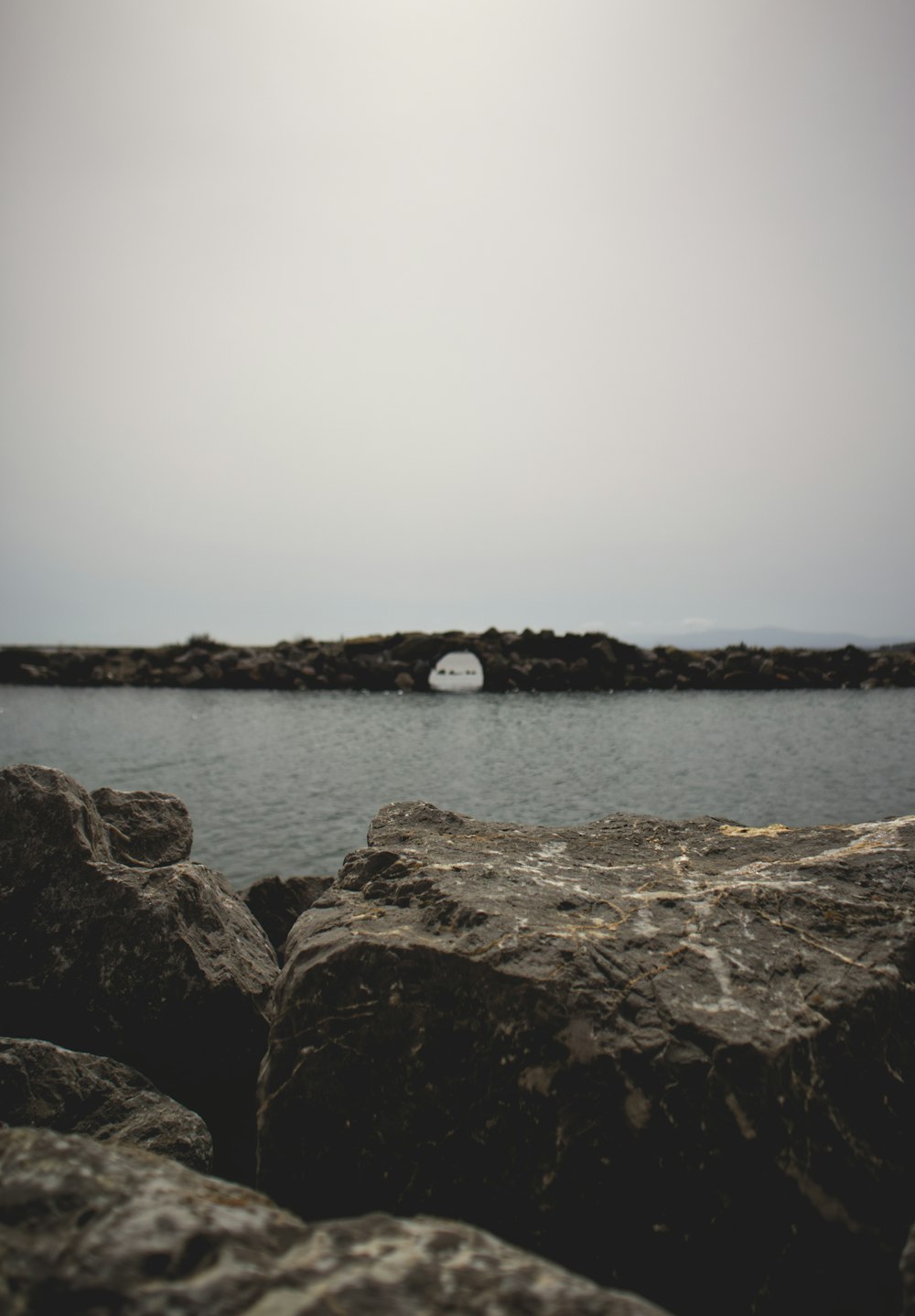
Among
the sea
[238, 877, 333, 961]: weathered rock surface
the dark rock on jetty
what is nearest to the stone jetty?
[238, 877, 333, 961]: weathered rock surface

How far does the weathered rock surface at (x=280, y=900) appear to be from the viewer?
750cm

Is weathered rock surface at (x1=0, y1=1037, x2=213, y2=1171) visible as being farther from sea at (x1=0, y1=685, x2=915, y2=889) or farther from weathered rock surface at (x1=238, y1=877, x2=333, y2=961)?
sea at (x1=0, y1=685, x2=915, y2=889)

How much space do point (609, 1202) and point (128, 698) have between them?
49.1 metres

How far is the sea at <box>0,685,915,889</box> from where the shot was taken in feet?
49.9

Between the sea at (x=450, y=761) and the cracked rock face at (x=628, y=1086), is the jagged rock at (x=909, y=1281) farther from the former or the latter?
the sea at (x=450, y=761)

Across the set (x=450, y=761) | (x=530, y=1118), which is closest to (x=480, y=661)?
(x=450, y=761)

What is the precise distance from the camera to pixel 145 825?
748 cm

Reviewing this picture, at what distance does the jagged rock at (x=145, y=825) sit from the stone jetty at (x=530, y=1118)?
2.95 meters

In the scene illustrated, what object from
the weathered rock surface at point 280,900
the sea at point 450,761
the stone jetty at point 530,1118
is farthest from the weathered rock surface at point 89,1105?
the sea at point 450,761

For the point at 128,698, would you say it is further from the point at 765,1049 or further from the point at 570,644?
the point at 765,1049

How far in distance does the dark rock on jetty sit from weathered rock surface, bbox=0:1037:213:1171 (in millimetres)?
52994

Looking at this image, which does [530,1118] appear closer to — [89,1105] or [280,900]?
[89,1105]

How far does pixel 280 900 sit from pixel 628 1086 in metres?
5.48

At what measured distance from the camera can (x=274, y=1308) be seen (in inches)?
61.2
